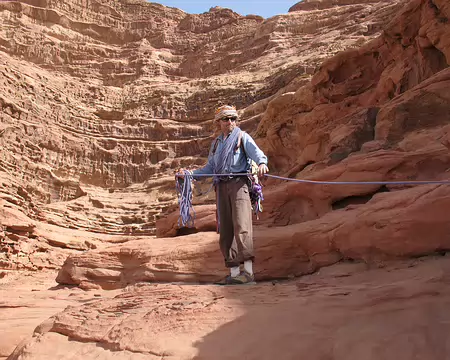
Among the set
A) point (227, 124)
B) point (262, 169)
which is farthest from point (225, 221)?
point (227, 124)

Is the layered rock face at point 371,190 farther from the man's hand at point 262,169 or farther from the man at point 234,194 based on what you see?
the man's hand at point 262,169

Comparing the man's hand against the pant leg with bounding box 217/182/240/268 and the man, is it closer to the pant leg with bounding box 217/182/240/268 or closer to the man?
the man

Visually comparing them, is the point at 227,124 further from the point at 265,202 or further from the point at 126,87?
the point at 126,87

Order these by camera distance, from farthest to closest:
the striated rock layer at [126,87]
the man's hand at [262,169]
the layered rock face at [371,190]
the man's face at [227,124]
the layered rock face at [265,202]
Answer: the striated rock layer at [126,87]
the man's face at [227,124]
the man's hand at [262,169]
the layered rock face at [371,190]
the layered rock face at [265,202]

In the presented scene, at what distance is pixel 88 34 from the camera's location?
122 feet

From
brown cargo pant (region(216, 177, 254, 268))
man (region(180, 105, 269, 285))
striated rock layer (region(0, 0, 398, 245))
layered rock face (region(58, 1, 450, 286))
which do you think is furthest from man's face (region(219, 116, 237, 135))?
striated rock layer (region(0, 0, 398, 245))

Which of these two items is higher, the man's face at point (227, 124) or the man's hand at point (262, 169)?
the man's face at point (227, 124)

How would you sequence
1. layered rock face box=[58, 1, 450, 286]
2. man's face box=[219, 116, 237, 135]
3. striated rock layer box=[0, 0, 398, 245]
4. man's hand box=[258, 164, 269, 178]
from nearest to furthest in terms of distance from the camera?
layered rock face box=[58, 1, 450, 286], man's hand box=[258, 164, 269, 178], man's face box=[219, 116, 237, 135], striated rock layer box=[0, 0, 398, 245]

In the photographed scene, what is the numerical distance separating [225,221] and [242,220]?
11.5 inches

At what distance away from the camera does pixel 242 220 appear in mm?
4766

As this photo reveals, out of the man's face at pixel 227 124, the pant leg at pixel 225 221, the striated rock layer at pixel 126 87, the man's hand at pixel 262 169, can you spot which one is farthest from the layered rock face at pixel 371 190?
the striated rock layer at pixel 126 87

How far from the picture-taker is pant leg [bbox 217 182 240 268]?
16.2ft

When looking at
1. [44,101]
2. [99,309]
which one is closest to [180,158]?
[44,101]

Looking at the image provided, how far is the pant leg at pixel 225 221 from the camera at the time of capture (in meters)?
4.93
